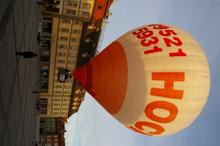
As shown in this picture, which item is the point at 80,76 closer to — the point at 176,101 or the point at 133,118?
the point at 133,118

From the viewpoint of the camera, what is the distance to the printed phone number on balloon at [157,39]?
1443cm

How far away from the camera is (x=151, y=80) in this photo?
46.0 feet

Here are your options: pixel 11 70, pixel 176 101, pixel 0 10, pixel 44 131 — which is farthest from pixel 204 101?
pixel 44 131

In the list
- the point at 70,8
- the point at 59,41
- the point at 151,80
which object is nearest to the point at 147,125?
the point at 151,80

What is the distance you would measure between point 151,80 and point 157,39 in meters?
1.86

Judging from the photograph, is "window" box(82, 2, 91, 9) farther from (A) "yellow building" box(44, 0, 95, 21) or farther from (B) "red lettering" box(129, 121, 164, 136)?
(B) "red lettering" box(129, 121, 164, 136)

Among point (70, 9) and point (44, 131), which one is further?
point (44, 131)

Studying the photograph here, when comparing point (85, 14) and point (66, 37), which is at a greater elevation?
point (85, 14)

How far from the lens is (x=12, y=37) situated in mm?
11289

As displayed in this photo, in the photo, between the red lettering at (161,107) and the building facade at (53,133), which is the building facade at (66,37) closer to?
the building facade at (53,133)

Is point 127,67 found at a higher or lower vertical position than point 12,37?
lower

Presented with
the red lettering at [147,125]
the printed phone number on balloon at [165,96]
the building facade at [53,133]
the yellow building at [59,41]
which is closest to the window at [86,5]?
the yellow building at [59,41]

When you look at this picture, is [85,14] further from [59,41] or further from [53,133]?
[53,133]

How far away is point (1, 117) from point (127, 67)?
5.79m
